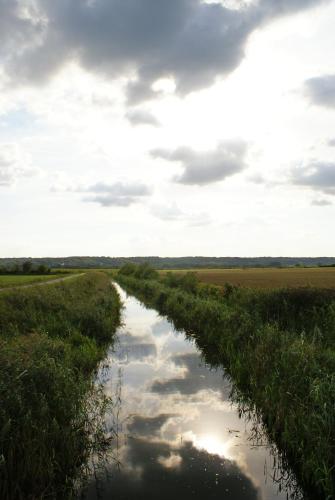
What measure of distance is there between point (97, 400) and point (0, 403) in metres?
3.97

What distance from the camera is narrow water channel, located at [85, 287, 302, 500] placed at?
7.20m

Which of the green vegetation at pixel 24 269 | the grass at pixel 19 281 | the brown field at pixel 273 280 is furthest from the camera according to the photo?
the green vegetation at pixel 24 269

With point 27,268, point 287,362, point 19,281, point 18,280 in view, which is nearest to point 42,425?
point 287,362

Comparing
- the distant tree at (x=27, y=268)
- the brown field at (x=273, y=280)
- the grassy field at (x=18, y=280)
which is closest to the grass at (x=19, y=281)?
the grassy field at (x=18, y=280)

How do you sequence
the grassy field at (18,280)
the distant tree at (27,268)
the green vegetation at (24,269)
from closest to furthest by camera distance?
1. the grassy field at (18,280)
2. the green vegetation at (24,269)
3. the distant tree at (27,268)

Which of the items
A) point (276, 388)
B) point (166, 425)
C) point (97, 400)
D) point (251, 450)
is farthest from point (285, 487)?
point (97, 400)

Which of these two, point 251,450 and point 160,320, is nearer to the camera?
point 251,450

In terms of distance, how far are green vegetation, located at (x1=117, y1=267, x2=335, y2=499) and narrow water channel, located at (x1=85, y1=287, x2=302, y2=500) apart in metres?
0.64

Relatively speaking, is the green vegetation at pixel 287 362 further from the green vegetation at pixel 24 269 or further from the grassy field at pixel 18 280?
the green vegetation at pixel 24 269

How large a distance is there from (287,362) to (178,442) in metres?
3.62

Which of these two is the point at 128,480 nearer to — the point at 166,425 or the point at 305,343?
the point at 166,425

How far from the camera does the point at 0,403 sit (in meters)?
6.98

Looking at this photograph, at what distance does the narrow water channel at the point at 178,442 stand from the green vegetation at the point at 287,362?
644mm

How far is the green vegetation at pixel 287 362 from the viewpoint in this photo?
715cm
